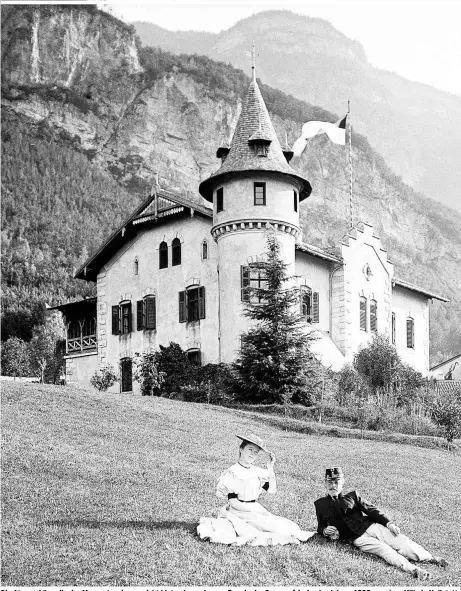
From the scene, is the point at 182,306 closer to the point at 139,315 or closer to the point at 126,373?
the point at 139,315

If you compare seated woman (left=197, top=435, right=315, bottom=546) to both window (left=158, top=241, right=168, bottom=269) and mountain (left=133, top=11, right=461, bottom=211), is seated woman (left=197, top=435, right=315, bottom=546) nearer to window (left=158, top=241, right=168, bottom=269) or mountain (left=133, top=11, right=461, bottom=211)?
window (left=158, top=241, right=168, bottom=269)

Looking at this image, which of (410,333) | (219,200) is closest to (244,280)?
(219,200)

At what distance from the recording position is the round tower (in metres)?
40.1

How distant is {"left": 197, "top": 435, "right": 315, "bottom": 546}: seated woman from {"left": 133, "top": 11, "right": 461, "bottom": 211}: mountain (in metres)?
121

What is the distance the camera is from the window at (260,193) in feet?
133

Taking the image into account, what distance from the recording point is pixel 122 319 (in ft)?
152

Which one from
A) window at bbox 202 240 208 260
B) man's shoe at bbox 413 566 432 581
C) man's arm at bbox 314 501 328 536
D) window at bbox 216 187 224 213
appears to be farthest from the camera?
window at bbox 202 240 208 260

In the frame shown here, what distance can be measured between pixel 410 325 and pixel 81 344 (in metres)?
18.9

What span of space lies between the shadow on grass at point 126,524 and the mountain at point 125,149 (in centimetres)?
10129

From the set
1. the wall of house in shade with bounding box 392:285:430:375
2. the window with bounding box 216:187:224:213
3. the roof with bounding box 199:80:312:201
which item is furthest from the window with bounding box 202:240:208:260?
the wall of house in shade with bounding box 392:285:430:375

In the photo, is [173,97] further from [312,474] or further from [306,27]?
[312,474]

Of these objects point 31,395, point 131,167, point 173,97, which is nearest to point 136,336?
point 31,395

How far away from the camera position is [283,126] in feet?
440

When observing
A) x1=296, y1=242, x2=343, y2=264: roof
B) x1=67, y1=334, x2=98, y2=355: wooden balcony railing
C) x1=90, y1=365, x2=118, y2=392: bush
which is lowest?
x1=90, y1=365, x2=118, y2=392: bush
